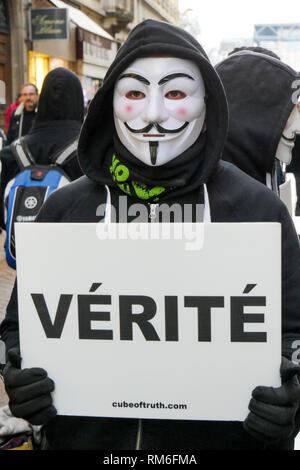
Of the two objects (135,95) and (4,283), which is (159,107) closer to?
(135,95)

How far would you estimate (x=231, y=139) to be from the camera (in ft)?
8.36

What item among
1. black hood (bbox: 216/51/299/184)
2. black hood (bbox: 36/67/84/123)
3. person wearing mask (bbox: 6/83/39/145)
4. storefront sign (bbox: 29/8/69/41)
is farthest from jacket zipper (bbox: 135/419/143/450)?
storefront sign (bbox: 29/8/69/41)

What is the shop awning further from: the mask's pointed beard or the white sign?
the white sign

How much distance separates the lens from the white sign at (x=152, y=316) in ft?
4.95

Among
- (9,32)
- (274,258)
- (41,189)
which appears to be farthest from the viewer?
(9,32)

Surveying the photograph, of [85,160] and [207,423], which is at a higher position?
[85,160]

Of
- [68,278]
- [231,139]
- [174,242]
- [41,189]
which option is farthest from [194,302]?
[41,189]

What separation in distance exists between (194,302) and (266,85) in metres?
1.33

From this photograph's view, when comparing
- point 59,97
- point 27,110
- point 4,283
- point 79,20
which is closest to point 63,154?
point 59,97

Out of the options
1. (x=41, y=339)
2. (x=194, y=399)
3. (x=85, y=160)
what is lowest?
(x=194, y=399)

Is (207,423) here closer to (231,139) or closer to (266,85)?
(231,139)

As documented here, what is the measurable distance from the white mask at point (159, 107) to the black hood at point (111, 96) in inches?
1.1

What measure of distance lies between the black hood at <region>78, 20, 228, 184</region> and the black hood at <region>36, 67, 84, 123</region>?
78.7 inches

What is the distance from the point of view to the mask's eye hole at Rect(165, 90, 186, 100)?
1812 mm
